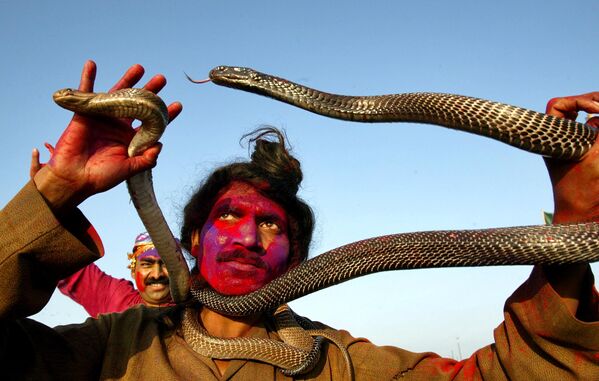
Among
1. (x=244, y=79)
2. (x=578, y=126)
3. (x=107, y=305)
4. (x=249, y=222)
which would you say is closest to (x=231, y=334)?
(x=249, y=222)

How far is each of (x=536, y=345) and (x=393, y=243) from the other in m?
1.08

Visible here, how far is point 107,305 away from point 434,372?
213 inches

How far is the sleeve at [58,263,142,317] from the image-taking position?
306 inches

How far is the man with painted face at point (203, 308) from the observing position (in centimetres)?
302

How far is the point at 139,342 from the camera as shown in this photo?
3824 mm

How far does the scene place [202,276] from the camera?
4.45 m

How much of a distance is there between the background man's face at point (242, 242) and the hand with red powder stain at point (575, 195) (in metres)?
2.01

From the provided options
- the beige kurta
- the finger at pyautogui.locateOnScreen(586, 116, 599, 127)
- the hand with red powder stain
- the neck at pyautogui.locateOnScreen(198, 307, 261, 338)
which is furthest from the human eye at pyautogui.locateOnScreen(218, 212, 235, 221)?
the finger at pyautogui.locateOnScreen(586, 116, 599, 127)

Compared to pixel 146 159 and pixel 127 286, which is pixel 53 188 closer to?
pixel 146 159

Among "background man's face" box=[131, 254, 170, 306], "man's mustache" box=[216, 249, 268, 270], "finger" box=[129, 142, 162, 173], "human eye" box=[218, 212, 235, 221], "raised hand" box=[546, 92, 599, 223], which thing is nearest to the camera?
"raised hand" box=[546, 92, 599, 223]

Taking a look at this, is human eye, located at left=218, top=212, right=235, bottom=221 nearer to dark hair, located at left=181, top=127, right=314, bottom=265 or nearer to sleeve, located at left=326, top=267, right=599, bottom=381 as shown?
dark hair, located at left=181, top=127, right=314, bottom=265

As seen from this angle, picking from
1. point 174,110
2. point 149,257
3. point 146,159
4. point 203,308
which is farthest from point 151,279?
point 146,159

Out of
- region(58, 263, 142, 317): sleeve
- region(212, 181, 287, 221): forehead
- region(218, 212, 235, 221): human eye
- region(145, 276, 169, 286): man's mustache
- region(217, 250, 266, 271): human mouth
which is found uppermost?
region(212, 181, 287, 221): forehead

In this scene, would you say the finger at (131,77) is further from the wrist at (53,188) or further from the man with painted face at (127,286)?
the man with painted face at (127,286)
